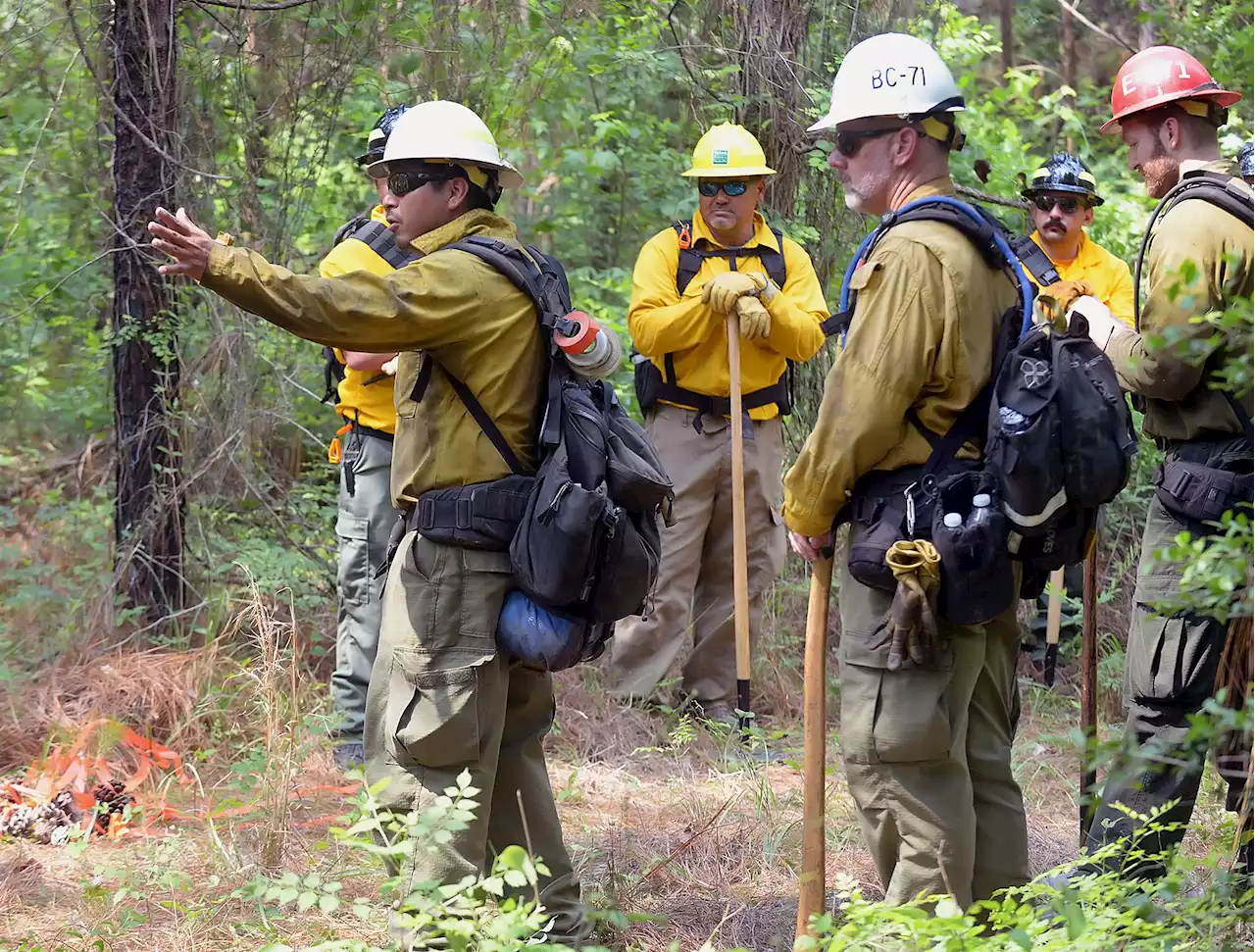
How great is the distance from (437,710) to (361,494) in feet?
7.14

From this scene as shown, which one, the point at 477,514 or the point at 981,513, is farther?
the point at 477,514

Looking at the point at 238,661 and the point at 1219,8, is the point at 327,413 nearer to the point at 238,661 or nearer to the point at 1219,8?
the point at 238,661

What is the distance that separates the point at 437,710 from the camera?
3541 mm

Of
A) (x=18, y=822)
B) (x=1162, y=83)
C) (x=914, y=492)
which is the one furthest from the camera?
(x=18, y=822)

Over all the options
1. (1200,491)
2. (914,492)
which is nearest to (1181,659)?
(1200,491)

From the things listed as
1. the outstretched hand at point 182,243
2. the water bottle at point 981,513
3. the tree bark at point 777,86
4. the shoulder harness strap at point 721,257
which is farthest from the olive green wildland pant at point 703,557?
the outstretched hand at point 182,243

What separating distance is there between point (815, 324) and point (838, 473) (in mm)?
2866

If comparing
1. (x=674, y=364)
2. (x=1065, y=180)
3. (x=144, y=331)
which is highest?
(x=1065, y=180)

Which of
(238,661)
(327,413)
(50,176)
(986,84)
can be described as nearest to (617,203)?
(327,413)

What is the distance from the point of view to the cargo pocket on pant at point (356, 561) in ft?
18.2

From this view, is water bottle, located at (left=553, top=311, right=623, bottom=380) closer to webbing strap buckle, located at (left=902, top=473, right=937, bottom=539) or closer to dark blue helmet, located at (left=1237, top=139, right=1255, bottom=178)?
webbing strap buckle, located at (left=902, top=473, right=937, bottom=539)

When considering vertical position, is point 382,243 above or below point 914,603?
above

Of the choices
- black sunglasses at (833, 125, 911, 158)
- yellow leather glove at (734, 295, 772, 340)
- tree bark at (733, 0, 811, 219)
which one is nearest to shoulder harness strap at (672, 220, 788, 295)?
yellow leather glove at (734, 295, 772, 340)

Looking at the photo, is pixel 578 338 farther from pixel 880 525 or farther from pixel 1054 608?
pixel 1054 608
